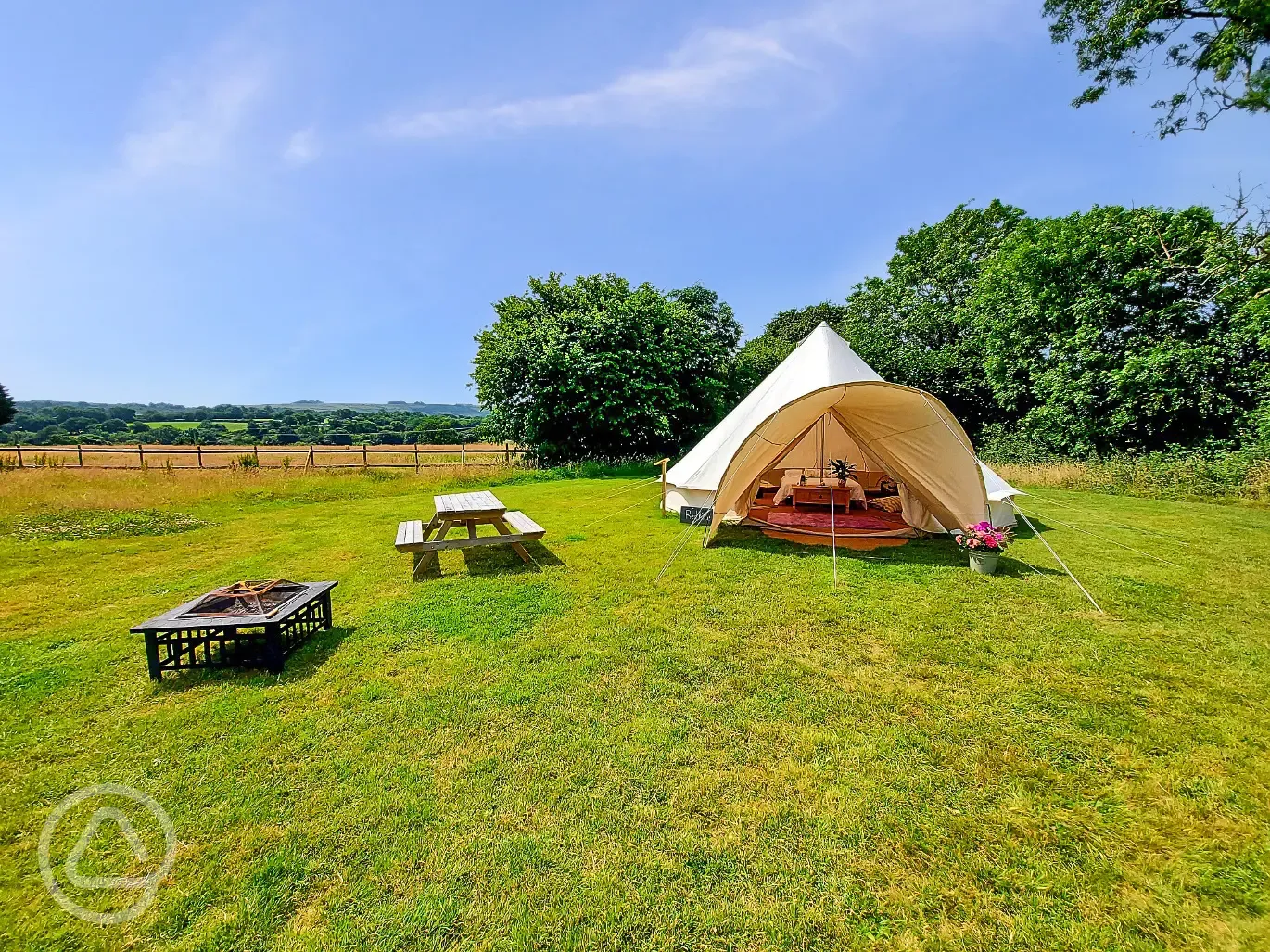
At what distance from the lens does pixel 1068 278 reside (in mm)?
13109

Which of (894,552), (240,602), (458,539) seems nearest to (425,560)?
(458,539)

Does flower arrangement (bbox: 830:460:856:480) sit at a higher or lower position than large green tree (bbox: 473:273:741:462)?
lower

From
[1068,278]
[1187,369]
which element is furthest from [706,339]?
[1187,369]

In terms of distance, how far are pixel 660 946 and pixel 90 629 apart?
192 inches

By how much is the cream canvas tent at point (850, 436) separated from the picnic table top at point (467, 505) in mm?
2559

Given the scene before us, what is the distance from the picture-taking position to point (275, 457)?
16047 mm

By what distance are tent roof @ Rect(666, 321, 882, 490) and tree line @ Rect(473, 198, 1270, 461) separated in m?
7.59

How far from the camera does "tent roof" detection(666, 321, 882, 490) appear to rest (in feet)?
21.7

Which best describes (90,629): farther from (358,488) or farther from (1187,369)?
(1187,369)

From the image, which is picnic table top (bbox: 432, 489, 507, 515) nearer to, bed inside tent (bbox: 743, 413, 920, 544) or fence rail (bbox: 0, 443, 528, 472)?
bed inside tent (bbox: 743, 413, 920, 544)

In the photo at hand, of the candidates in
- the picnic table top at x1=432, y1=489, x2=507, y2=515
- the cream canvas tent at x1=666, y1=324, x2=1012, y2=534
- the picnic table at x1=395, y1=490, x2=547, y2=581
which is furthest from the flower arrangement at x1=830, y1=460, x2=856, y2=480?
the picnic table top at x1=432, y1=489, x2=507, y2=515

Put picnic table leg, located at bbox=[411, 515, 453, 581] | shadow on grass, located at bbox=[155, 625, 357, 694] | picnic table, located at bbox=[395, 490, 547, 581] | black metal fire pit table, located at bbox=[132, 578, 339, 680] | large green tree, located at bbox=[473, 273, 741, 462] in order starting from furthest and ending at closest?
large green tree, located at bbox=[473, 273, 741, 462] → picnic table leg, located at bbox=[411, 515, 453, 581] → picnic table, located at bbox=[395, 490, 547, 581] → shadow on grass, located at bbox=[155, 625, 357, 694] → black metal fire pit table, located at bbox=[132, 578, 339, 680]

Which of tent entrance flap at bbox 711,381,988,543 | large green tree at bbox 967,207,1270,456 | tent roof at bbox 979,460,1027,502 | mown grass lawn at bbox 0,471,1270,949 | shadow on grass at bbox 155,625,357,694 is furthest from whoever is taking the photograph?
large green tree at bbox 967,207,1270,456

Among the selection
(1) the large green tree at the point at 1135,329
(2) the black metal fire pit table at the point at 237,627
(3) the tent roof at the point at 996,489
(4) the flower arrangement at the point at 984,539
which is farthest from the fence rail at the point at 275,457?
(1) the large green tree at the point at 1135,329
